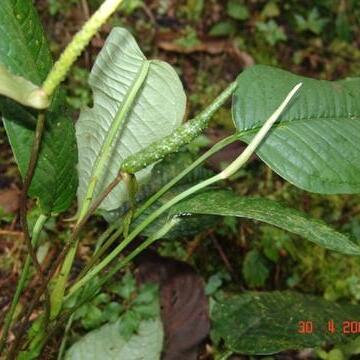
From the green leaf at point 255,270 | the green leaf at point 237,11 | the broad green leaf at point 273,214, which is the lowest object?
the green leaf at point 255,270

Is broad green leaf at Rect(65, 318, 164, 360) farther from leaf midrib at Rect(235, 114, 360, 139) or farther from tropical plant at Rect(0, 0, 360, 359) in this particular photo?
leaf midrib at Rect(235, 114, 360, 139)

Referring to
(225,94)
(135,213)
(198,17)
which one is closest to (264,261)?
(135,213)

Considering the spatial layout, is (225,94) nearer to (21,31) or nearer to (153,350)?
(21,31)

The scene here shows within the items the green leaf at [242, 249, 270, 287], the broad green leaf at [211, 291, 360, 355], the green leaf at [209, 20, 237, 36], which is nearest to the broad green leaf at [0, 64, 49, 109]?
the broad green leaf at [211, 291, 360, 355]

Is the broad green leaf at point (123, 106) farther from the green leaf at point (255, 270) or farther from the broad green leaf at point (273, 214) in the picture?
the green leaf at point (255, 270)

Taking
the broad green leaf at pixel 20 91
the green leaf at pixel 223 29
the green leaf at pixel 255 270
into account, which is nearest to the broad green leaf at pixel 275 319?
the green leaf at pixel 255 270
